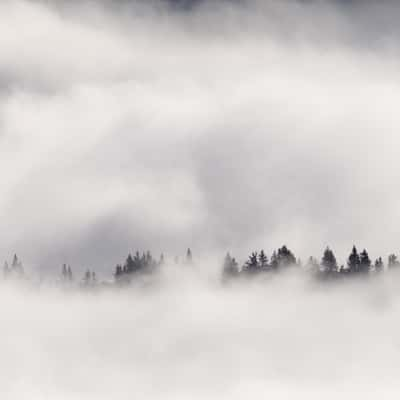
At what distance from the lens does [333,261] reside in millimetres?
189500

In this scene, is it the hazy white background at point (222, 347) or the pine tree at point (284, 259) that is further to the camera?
the pine tree at point (284, 259)

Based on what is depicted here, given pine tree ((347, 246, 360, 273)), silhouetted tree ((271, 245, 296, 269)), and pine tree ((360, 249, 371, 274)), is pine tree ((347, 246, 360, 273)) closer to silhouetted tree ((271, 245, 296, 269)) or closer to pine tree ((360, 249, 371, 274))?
pine tree ((360, 249, 371, 274))

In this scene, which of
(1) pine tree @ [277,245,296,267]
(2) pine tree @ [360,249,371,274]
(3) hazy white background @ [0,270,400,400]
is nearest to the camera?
(3) hazy white background @ [0,270,400,400]

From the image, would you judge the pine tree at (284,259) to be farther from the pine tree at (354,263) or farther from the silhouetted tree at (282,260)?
the pine tree at (354,263)

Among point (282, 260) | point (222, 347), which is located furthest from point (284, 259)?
point (222, 347)

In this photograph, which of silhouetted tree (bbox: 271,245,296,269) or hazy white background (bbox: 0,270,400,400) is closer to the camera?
hazy white background (bbox: 0,270,400,400)

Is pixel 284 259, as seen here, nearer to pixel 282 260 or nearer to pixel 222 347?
pixel 282 260

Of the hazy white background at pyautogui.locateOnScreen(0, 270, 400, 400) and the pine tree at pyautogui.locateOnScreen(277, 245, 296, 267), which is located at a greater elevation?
the pine tree at pyautogui.locateOnScreen(277, 245, 296, 267)

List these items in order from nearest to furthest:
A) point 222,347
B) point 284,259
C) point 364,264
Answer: point 222,347 < point 364,264 < point 284,259

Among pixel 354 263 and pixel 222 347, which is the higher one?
pixel 354 263

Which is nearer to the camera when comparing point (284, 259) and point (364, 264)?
point (364, 264)

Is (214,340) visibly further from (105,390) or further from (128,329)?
(105,390)

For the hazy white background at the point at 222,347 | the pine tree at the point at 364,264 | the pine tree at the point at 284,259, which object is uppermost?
the pine tree at the point at 284,259

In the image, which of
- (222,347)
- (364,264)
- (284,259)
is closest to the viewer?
(222,347)
